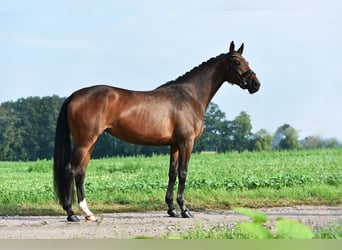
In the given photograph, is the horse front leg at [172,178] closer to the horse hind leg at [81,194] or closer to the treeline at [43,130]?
the horse hind leg at [81,194]

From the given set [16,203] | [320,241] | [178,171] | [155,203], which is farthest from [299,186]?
[320,241]

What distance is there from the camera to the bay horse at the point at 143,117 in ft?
24.5

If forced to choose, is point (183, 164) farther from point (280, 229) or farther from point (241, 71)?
point (280, 229)

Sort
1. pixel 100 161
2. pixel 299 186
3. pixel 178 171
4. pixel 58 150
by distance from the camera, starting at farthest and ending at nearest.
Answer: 1. pixel 100 161
2. pixel 299 186
3. pixel 178 171
4. pixel 58 150

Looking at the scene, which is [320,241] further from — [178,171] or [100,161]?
[100,161]

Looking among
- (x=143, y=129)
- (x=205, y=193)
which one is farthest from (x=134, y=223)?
(x=205, y=193)

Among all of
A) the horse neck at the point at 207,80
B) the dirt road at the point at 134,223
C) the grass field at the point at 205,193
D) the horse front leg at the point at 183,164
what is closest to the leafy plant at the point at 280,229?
the dirt road at the point at 134,223

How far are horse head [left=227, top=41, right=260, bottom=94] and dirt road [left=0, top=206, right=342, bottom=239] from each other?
6.45 feet

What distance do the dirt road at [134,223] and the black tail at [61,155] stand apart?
0.49 metres

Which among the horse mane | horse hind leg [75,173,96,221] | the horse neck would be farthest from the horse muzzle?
horse hind leg [75,173,96,221]

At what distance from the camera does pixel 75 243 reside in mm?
1096

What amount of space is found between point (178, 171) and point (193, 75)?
1.50 meters

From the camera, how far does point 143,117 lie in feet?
25.6

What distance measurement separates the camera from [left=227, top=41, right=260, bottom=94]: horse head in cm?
833
